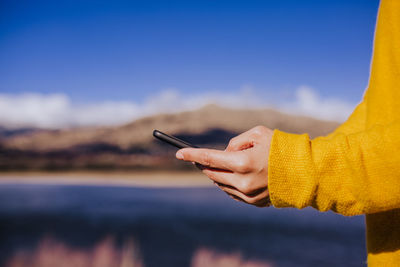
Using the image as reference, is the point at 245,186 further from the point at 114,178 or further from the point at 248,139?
the point at 114,178

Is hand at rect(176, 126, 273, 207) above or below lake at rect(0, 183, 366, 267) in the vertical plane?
above

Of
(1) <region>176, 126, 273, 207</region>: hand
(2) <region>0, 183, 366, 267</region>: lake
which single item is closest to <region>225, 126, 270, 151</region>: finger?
(1) <region>176, 126, 273, 207</region>: hand

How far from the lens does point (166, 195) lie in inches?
78.0

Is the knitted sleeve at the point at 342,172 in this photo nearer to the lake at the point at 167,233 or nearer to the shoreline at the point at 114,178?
the lake at the point at 167,233

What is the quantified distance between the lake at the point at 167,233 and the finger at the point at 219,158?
0.95 meters

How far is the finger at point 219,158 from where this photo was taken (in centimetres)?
26

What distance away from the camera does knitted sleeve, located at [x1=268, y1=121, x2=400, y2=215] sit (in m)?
0.23

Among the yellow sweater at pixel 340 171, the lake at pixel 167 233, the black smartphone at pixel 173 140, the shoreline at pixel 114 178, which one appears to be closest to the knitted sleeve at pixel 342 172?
the yellow sweater at pixel 340 171

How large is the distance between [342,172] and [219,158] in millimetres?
112

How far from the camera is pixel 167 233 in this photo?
137 centimetres

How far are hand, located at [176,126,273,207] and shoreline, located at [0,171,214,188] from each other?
6.47 feet

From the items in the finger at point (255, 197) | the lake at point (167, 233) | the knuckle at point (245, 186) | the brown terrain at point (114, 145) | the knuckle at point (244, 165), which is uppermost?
the brown terrain at point (114, 145)

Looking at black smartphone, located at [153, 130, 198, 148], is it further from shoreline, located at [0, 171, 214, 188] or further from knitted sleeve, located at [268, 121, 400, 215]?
shoreline, located at [0, 171, 214, 188]

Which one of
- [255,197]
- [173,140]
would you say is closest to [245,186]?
[255,197]
